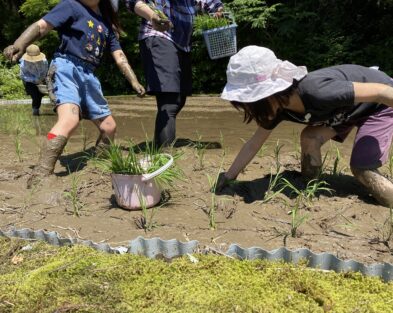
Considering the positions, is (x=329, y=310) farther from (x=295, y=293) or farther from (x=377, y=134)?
(x=377, y=134)

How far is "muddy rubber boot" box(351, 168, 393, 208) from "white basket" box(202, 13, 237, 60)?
2.10 meters

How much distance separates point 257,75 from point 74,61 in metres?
1.76

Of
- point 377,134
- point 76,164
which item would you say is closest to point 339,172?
point 377,134

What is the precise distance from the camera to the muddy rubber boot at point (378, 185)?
2971mm

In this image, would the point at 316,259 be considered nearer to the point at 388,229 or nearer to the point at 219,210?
the point at 388,229

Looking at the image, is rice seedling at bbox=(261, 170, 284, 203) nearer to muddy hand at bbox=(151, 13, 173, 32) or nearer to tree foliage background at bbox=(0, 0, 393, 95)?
muddy hand at bbox=(151, 13, 173, 32)

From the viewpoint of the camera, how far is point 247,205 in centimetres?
305

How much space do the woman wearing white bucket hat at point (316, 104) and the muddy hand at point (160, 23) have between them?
117cm

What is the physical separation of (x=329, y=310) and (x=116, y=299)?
0.81 metres

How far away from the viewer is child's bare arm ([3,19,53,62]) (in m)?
3.48

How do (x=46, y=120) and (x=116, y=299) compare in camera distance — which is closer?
(x=116, y=299)

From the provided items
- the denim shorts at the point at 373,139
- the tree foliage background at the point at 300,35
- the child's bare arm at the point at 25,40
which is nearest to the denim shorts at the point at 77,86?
the child's bare arm at the point at 25,40

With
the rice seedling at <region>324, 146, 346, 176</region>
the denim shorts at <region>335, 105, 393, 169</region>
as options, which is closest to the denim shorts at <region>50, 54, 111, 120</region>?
the rice seedling at <region>324, 146, 346, 176</region>

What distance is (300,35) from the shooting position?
1194 centimetres
